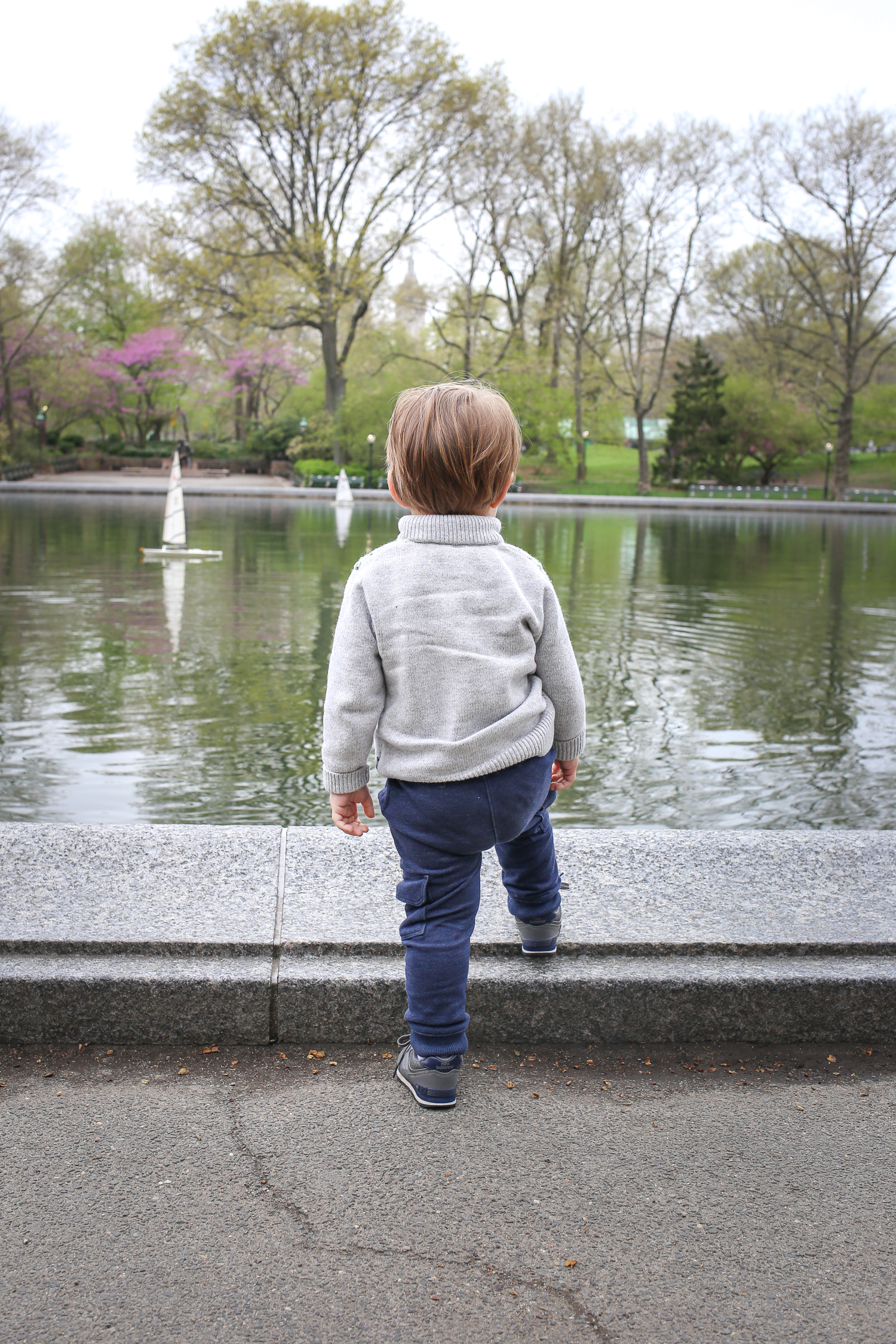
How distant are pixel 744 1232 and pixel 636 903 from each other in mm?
963

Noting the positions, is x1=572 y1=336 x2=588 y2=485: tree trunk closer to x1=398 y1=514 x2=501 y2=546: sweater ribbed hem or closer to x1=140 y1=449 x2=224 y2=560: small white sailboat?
x1=140 y1=449 x2=224 y2=560: small white sailboat

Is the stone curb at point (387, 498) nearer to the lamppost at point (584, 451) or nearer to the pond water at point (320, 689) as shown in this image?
the lamppost at point (584, 451)

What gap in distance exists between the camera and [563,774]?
254cm

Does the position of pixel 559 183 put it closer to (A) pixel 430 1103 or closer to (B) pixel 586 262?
(B) pixel 586 262

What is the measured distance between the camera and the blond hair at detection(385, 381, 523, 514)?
7.20ft

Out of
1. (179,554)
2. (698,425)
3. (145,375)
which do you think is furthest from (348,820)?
(145,375)

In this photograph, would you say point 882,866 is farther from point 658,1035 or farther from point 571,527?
point 571,527

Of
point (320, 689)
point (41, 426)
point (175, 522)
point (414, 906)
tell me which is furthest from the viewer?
point (41, 426)

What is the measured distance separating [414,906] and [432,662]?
499mm

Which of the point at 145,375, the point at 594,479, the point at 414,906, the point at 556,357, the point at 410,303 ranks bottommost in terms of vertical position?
the point at 414,906

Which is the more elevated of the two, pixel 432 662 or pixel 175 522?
pixel 175 522

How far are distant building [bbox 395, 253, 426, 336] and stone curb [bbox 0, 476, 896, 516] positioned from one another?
893cm

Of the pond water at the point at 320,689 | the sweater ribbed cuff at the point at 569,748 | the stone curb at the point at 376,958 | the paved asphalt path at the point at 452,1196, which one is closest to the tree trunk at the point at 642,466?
the pond water at the point at 320,689

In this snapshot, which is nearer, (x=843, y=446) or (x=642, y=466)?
(x=843, y=446)
